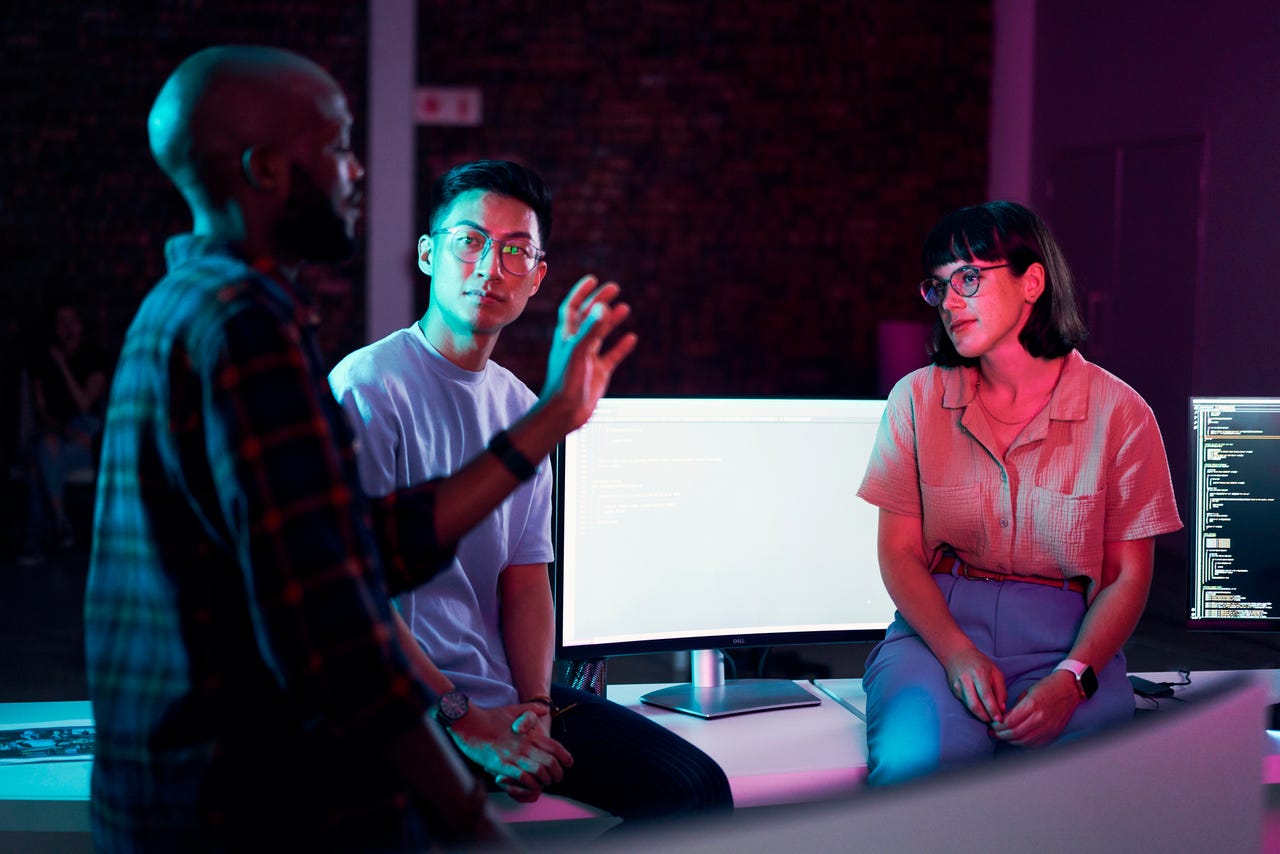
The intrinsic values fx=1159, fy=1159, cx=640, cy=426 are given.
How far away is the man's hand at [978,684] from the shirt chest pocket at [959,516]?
0.19 m

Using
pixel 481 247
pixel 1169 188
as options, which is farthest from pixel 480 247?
pixel 1169 188

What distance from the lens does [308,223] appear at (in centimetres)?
87

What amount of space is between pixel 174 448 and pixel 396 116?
256 inches

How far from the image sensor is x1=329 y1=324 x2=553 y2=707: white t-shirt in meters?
1.66

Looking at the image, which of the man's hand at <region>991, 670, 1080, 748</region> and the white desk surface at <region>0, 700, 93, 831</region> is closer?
the white desk surface at <region>0, 700, 93, 831</region>

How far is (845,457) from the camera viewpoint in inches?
77.1

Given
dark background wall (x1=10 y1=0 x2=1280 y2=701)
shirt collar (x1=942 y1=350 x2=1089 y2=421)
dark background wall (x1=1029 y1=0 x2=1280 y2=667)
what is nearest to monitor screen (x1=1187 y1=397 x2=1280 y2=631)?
shirt collar (x1=942 y1=350 x2=1089 y2=421)

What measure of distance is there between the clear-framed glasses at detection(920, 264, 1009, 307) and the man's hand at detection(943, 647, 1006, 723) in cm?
54

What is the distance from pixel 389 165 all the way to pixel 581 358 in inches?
249

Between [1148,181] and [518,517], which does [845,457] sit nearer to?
[518,517]

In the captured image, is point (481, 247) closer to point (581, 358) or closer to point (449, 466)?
point (449, 466)

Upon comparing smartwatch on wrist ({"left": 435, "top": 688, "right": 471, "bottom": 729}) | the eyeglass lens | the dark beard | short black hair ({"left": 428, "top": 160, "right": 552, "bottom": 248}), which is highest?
short black hair ({"left": 428, "top": 160, "right": 552, "bottom": 248})

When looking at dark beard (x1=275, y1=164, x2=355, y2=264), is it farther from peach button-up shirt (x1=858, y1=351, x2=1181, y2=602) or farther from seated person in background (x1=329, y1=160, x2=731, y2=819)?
peach button-up shirt (x1=858, y1=351, x2=1181, y2=602)

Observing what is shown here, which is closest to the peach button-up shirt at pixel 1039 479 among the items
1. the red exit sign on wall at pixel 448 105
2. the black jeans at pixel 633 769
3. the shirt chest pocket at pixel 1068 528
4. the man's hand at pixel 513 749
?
the shirt chest pocket at pixel 1068 528
